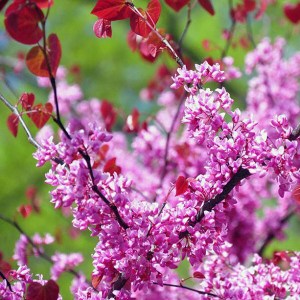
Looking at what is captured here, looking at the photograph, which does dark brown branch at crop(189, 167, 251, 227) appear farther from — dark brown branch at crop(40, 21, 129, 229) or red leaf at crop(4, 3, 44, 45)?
red leaf at crop(4, 3, 44, 45)

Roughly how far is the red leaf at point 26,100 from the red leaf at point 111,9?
1.13ft

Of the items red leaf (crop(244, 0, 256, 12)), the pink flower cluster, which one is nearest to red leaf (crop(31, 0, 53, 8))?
the pink flower cluster

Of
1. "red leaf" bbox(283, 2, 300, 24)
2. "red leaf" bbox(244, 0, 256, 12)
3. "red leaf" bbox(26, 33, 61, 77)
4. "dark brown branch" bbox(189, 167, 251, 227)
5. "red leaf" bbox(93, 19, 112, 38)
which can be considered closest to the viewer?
"red leaf" bbox(26, 33, 61, 77)

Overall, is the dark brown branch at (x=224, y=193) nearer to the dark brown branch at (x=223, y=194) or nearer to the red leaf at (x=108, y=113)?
the dark brown branch at (x=223, y=194)

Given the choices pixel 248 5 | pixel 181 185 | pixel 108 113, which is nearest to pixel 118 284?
pixel 181 185

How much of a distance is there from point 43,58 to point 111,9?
26cm

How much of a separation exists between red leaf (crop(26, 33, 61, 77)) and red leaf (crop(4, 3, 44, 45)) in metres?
0.07

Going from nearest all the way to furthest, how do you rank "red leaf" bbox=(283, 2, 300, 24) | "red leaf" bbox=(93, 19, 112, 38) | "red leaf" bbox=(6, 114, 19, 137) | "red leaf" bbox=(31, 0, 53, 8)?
"red leaf" bbox=(31, 0, 53, 8), "red leaf" bbox=(93, 19, 112, 38), "red leaf" bbox=(6, 114, 19, 137), "red leaf" bbox=(283, 2, 300, 24)

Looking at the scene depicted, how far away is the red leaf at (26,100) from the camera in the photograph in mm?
1456

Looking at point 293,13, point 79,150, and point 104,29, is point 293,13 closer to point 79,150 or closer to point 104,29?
point 104,29

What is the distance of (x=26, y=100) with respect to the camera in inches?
58.6

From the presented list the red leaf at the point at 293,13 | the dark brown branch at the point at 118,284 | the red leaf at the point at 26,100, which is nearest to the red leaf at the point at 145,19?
the red leaf at the point at 26,100

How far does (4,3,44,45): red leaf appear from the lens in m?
1.05

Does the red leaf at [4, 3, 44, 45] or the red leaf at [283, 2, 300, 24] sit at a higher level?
the red leaf at [283, 2, 300, 24]
